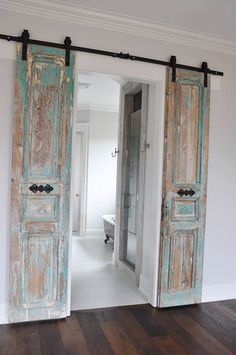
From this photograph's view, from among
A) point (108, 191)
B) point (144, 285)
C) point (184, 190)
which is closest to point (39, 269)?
point (144, 285)

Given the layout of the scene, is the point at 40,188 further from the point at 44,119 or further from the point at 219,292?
the point at 219,292

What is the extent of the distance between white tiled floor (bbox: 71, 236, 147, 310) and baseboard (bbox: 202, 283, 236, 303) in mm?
687

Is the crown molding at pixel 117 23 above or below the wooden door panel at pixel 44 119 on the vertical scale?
above

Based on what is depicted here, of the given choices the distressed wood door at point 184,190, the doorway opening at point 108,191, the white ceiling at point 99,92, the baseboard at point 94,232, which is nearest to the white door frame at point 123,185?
the doorway opening at point 108,191

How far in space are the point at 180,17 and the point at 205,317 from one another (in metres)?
2.91

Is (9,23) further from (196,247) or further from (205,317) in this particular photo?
(205,317)

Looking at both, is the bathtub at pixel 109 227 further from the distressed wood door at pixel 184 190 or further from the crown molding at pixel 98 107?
the distressed wood door at pixel 184 190

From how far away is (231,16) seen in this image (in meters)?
2.95

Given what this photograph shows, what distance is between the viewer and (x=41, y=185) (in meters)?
2.86

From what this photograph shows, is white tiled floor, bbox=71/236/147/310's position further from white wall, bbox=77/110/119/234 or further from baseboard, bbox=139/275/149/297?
white wall, bbox=77/110/119/234

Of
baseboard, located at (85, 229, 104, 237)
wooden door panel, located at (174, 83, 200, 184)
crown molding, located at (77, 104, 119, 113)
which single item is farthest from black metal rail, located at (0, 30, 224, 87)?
baseboard, located at (85, 229, 104, 237)

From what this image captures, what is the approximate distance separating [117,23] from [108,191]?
419 centimetres

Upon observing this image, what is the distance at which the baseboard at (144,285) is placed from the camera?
350 cm

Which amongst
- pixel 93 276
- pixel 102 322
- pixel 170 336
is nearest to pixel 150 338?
pixel 170 336
